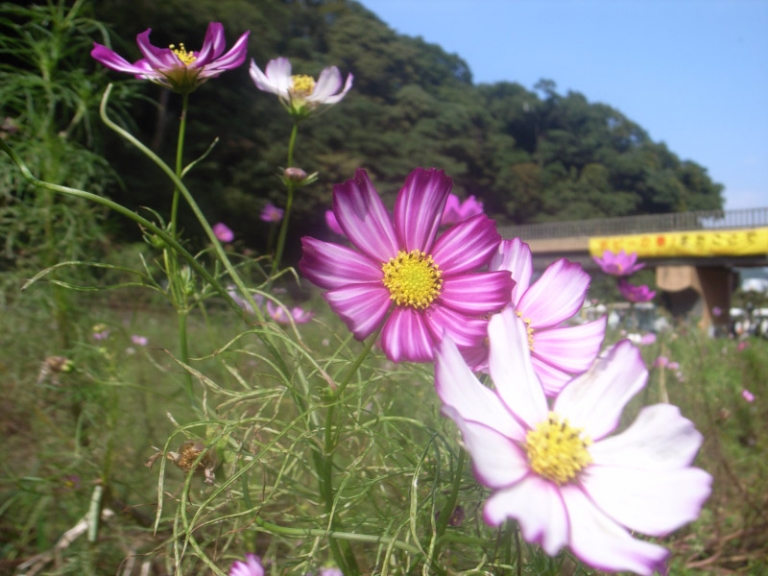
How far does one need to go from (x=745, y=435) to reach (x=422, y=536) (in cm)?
180

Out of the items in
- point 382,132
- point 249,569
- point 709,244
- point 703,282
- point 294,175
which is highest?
point 382,132

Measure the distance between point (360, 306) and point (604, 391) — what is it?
0.40 ft

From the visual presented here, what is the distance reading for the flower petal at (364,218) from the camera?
314mm

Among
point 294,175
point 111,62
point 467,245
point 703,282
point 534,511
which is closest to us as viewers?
point 534,511

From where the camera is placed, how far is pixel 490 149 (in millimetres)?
20984

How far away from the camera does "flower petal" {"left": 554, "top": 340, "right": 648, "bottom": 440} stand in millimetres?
266

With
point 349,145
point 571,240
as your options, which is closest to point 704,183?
point 571,240

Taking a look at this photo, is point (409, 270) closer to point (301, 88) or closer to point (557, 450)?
point (557, 450)

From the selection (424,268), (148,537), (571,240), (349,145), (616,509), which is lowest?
(148,537)

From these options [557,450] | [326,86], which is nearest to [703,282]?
[326,86]

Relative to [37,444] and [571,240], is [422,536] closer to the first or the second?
[37,444]

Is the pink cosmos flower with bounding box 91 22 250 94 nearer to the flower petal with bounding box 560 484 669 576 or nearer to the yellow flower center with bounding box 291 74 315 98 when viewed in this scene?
the yellow flower center with bounding box 291 74 315 98

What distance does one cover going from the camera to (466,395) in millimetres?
239

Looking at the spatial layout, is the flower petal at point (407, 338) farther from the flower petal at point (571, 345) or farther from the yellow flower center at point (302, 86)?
the yellow flower center at point (302, 86)
